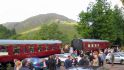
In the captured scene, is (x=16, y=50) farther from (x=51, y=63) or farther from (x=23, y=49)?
(x=51, y=63)

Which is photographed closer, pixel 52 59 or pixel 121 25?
pixel 52 59

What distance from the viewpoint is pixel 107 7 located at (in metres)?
88.4

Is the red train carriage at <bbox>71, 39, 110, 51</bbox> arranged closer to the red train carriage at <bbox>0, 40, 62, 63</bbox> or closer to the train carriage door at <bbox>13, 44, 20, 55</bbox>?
the red train carriage at <bbox>0, 40, 62, 63</bbox>

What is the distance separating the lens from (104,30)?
83.9m

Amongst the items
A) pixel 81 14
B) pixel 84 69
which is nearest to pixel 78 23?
pixel 81 14

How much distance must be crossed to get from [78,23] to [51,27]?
2647 cm

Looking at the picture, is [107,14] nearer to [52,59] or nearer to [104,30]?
[104,30]

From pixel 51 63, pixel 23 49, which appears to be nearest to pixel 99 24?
pixel 23 49

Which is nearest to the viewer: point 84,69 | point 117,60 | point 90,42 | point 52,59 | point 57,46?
point 84,69

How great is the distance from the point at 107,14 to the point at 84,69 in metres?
72.2

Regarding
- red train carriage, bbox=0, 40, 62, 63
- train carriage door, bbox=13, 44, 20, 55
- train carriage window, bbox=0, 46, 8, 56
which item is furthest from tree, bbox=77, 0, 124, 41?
train carriage window, bbox=0, 46, 8, 56

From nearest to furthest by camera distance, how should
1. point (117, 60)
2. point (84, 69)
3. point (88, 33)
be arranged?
point (84, 69)
point (117, 60)
point (88, 33)

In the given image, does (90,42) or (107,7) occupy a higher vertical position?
(107,7)

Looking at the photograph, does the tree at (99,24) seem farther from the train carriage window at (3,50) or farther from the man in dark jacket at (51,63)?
the man in dark jacket at (51,63)
